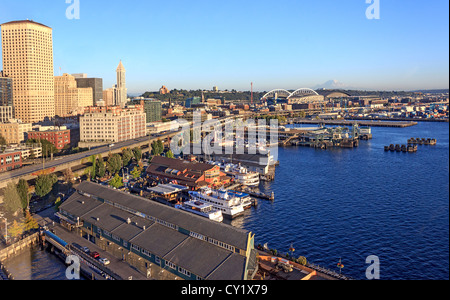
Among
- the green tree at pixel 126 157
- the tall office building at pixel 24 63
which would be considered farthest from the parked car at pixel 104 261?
the tall office building at pixel 24 63

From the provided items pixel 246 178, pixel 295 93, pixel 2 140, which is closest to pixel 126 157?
pixel 246 178

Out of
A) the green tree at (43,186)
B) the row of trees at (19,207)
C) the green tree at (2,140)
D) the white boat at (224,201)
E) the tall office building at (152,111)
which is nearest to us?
the row of trees at (19,207)

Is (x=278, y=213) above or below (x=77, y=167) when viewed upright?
below

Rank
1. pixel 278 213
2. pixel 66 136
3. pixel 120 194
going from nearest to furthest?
1. pixel 120 194
2. pixel 278 213
3. pixel 66 136

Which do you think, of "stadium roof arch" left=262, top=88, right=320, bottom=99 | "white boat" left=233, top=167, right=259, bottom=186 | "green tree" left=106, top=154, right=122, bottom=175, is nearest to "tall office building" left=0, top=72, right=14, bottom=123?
"green tree" left=106, top=154, right=122, bottom=175

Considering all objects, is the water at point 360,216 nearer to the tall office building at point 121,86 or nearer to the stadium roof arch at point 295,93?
the tall office building at point 121,86

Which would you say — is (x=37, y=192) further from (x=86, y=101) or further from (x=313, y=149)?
(x=86, y=101)
